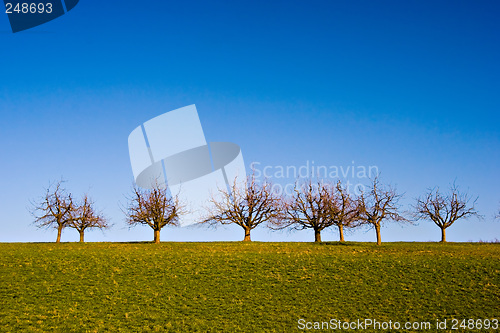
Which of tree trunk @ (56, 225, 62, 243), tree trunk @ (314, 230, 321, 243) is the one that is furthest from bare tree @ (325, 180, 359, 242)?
tree trunk @ (56, 225, 62, 243)

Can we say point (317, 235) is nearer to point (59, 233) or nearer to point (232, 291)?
point (232, 291)

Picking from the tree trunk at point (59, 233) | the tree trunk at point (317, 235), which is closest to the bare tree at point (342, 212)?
the tree trunk at point (317, 235)

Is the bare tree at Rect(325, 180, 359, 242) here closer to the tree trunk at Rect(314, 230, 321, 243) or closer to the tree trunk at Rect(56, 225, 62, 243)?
the tree trunk at Rect(314, 230, 321, 243)

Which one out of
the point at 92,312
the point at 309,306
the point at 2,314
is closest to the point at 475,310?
the point at 309,306

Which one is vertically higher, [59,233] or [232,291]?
[59,233]

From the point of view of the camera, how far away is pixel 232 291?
24.0 m

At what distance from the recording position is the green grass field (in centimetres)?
1981

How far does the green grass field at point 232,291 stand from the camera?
65.0 feet

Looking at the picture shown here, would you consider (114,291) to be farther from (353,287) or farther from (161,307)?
(353,287)

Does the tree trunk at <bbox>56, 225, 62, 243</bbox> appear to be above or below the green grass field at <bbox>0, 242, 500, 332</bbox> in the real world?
above

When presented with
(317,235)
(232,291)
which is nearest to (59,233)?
(317,235)

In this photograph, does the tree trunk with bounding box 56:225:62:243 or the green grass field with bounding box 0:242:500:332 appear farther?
the tree trunk with bounding box 56:225:62:243

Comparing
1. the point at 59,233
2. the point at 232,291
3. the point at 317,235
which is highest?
the point at 59,233

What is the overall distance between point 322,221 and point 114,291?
118 ft
